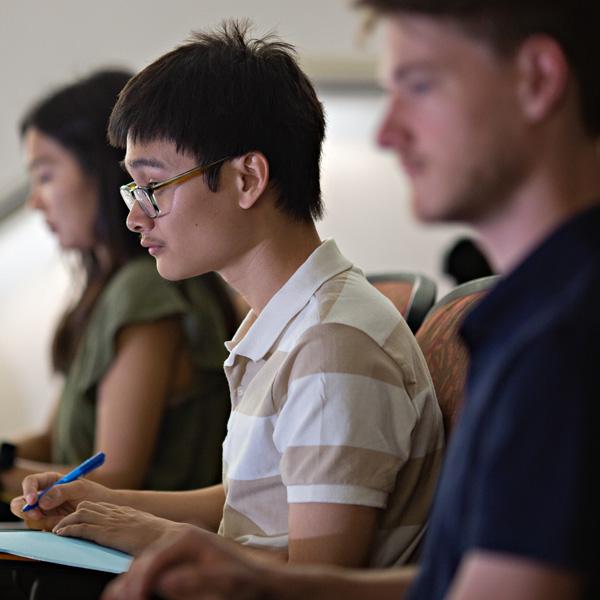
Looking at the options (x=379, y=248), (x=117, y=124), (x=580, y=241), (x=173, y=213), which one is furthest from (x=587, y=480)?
(x=379, y=248)

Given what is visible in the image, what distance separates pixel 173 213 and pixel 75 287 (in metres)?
1.09

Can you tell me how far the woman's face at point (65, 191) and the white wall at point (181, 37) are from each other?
1154 millimetres

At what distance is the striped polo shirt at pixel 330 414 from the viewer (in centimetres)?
110

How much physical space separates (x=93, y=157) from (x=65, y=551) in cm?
119

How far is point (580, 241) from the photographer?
747 mm

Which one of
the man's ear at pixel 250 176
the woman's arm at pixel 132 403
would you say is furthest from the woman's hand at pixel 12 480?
the man's ear at pixel 250 176

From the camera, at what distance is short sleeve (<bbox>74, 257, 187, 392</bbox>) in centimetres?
198

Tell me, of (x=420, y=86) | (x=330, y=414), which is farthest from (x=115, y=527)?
(x=420, y=86)

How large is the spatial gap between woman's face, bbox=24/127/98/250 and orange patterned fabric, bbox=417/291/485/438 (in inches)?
41.3

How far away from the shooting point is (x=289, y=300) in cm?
124

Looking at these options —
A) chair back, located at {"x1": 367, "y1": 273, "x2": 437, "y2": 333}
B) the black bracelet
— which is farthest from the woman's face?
chair back, located at {"x1": 367, "y1": 273, "x2": 437, "y2": 333}

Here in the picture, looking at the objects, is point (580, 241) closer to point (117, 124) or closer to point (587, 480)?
point (587, 480)

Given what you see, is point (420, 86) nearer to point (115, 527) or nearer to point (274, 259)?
point (274, 259)

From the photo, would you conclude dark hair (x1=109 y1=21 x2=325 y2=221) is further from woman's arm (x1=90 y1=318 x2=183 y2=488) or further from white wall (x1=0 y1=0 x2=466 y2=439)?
white wall (x1=0 y1=0 x2=466 y2=439)
